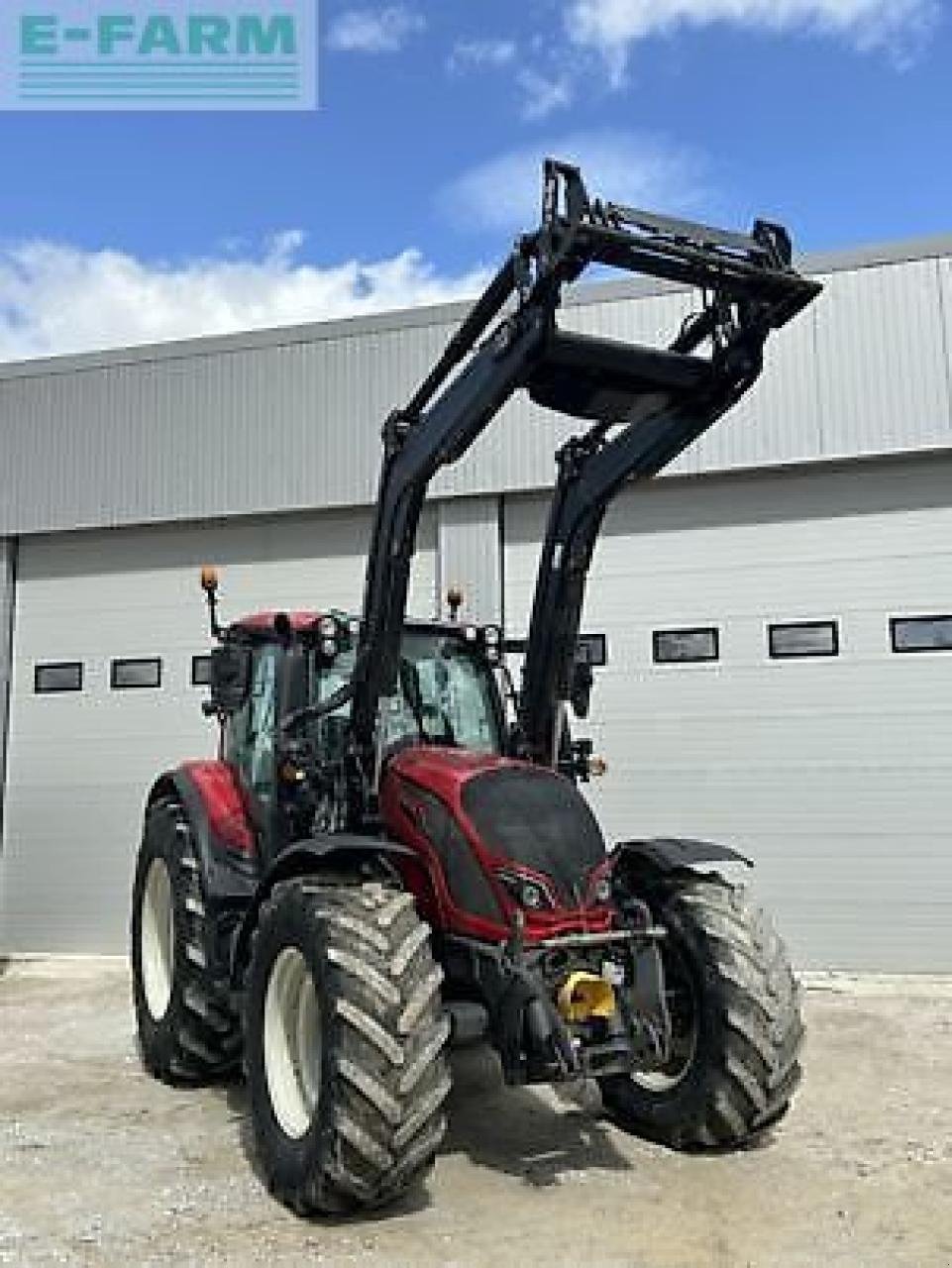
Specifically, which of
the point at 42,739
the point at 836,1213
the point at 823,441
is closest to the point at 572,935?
the point at 836,1213

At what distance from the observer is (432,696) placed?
595cm

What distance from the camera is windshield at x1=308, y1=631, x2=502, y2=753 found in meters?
5.66

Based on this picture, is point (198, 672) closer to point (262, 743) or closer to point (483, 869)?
point (262, 743)

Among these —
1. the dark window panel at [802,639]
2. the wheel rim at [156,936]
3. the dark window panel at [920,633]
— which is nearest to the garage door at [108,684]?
the dark window panel at [802,639]

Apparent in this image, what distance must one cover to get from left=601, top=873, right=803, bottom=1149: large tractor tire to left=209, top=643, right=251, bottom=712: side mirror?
2231 millimetres

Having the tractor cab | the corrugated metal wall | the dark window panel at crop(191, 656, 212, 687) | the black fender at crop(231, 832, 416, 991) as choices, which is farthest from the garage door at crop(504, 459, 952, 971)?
the black fender at crop(231, 832, 416, 991)

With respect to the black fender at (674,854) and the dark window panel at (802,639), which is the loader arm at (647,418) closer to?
the black fender at (674,854)

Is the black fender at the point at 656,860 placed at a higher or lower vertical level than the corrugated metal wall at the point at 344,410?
lower

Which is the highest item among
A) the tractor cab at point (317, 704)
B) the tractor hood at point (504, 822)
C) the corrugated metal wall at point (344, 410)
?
the corrugated metal wall at point (344, 410)

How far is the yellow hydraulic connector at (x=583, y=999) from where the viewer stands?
4312mm

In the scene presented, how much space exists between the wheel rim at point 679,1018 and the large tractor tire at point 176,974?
219 centimetres

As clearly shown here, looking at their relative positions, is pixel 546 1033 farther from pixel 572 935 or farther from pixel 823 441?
pixel 823 441

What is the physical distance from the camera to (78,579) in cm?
1225

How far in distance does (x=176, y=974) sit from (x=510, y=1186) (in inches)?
89.5
